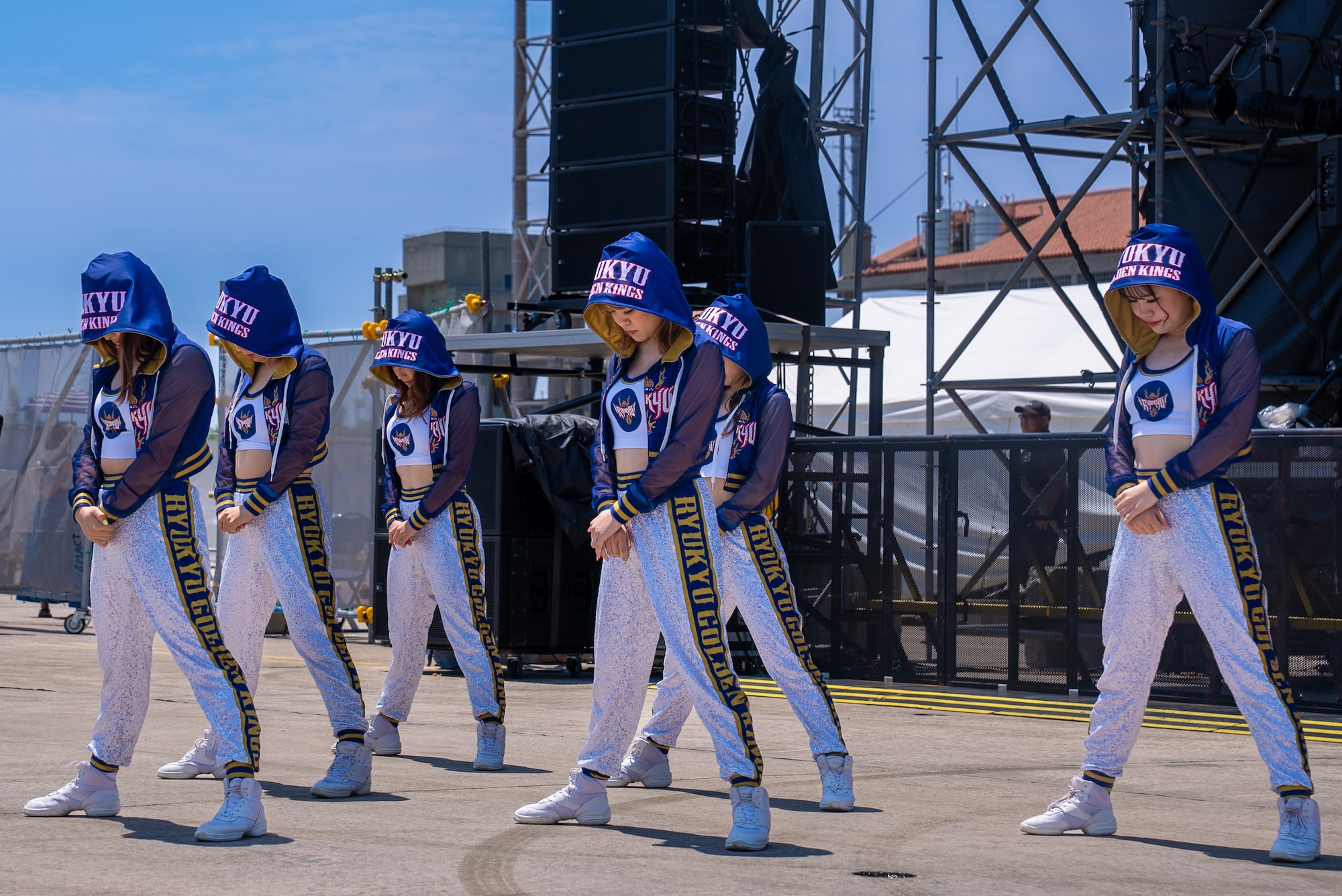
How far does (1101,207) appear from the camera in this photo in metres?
58.2

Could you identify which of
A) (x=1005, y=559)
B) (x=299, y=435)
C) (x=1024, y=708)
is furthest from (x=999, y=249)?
(x=299, y=435)

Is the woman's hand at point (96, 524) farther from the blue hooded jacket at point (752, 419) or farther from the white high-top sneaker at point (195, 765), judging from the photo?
the blue hooded jacket at point (752, 419)

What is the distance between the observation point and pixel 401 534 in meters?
7.66

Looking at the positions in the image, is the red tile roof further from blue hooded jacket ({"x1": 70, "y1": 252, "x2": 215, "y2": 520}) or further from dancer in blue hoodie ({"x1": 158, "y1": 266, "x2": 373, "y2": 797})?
blue hooded jacket ({"x1": 70, "y1": 252, "x2": 215, "y2": 520})

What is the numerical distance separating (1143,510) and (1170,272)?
820mm

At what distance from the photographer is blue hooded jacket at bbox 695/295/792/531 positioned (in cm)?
666

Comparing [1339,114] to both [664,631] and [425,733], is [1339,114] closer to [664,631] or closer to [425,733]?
[425,733]

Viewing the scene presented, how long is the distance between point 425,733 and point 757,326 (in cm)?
310

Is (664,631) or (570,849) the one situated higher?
(664,631)

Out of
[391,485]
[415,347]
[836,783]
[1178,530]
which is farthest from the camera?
[391,485]

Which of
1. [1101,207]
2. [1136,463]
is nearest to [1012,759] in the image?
[1136,463]

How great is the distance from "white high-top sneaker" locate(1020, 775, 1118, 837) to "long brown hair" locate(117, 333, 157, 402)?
3.46m

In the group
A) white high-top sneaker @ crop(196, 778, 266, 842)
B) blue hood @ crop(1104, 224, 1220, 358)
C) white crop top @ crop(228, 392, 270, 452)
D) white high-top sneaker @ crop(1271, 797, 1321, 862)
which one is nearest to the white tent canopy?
blue hood @ crop(1104, 224, 1220, 358)

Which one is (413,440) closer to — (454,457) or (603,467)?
(454,457)
